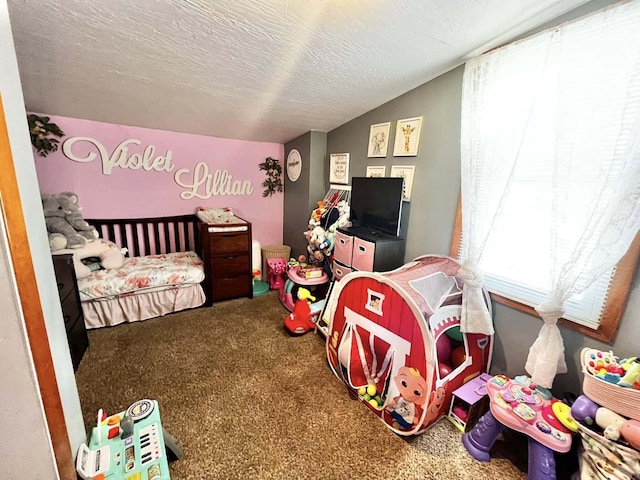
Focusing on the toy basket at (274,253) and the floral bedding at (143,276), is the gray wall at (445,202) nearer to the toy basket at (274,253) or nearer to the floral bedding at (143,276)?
the toy basket at (274,253)

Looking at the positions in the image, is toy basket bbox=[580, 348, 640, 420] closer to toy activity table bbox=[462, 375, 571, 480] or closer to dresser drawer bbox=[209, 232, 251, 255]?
toy activity table bbox=[462, 375, 571, 480]

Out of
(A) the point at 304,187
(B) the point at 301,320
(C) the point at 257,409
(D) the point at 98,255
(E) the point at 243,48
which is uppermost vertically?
(E) the point at 243,48

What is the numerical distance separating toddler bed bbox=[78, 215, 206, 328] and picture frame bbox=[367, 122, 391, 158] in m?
2.13

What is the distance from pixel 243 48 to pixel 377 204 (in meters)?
1.47

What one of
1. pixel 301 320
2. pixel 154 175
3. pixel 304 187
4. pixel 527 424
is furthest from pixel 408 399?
pixel 154 175

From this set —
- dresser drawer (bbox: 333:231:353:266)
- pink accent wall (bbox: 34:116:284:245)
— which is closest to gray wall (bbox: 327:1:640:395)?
dresser drawer (bbox: 333:231:353:266)

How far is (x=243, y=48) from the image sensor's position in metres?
1.49

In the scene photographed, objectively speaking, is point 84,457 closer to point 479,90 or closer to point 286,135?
point 479,90

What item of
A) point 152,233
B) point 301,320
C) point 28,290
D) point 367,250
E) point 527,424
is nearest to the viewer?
point 28,290

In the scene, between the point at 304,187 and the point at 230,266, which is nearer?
the point at 230,266

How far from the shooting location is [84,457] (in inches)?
38.6

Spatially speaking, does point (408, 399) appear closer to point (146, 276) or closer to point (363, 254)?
point (363, 254)

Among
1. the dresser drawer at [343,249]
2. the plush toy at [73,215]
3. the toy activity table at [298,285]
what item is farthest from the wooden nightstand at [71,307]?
the dresser drawer at [343,249]

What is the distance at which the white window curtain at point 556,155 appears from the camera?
1.12m
